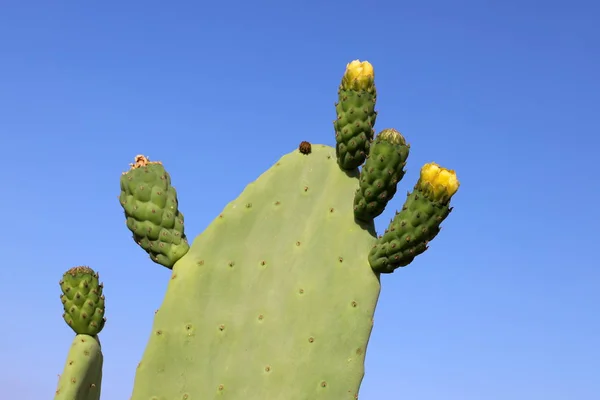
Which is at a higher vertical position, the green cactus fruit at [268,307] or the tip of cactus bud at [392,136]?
the tip of cactus bud at [392,136]

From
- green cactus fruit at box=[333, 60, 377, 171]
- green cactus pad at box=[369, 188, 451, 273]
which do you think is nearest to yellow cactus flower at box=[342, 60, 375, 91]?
green cactus fruit at box=[333, 60, 377, 171]

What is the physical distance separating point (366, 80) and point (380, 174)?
0.62 metres

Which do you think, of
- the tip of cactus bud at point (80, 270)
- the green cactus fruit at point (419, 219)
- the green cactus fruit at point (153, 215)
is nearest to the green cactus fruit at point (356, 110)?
the green cactus fruit at point (419, 219)

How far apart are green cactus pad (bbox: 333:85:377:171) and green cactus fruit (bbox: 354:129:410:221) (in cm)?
23

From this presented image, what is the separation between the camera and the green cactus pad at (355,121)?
5.98 meters

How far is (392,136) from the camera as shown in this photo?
5.69 m

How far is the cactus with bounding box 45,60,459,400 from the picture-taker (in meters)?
5.61

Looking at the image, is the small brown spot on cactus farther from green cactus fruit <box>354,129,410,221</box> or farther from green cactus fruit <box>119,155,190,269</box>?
green cactus fruit <box>119,155,190,269</box>

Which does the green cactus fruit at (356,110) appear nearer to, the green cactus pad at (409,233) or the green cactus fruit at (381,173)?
the green cactus fruit at (381,173)

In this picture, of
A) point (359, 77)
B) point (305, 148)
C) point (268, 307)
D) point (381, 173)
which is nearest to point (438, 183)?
point (381, 173)

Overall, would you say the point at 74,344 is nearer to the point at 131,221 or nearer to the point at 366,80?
the point at 131,221

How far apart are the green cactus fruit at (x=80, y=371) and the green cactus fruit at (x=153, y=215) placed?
645 millimetres

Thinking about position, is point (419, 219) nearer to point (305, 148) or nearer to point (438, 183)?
point (438, 183)

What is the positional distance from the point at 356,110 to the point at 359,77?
197mm
